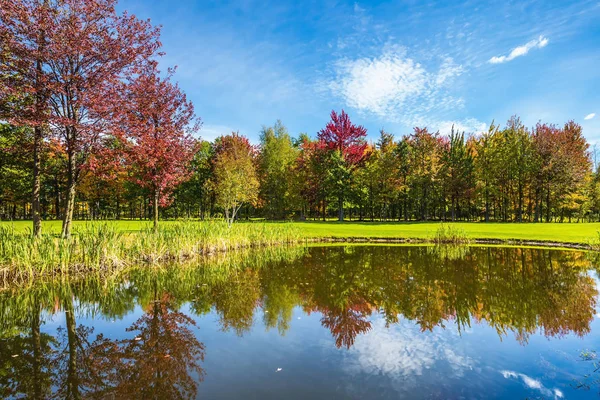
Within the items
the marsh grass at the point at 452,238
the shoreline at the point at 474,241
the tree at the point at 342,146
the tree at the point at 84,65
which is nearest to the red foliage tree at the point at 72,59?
the tree at the point at 84,65

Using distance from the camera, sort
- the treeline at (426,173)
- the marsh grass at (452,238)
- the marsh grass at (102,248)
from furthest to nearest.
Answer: the treeline at (426,173)
the marsh grass at (452,238)
the marsh grass at (102,248)

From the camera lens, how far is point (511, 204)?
48.1 metres

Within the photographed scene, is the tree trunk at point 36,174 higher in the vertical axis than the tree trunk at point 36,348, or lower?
higher

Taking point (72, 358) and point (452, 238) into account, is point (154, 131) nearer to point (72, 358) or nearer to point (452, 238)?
point (72, 358)

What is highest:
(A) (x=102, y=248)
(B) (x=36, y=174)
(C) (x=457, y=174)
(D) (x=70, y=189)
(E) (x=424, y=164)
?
(E) (x=424, y=164)

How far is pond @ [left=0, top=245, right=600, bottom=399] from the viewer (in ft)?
15.0

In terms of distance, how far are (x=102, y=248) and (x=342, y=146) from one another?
110 ft

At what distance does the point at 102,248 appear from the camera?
11805 mm

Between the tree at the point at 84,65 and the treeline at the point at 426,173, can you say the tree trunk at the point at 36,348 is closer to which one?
the tree at the point at 84,65

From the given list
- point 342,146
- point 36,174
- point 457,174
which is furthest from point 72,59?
point 457,174

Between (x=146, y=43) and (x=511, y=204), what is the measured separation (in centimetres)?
5106

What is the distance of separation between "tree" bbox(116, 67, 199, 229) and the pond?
18.7ft

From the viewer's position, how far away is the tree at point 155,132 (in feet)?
44.9

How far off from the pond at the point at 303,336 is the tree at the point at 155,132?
569 centimetres
